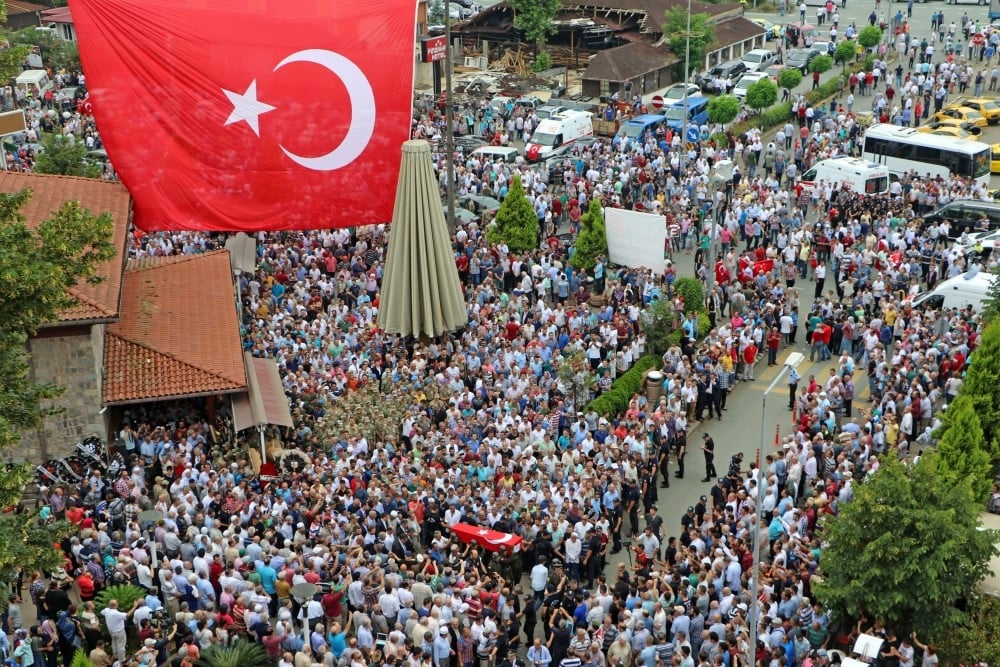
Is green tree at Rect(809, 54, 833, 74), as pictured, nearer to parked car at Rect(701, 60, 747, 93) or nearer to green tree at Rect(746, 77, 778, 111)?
parked car at Rect(701, 60, 747, 93)

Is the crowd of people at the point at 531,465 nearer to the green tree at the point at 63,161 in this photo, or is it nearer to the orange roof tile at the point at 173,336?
the orange roof tile at the point at 173,336

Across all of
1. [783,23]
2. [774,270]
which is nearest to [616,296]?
[774,270]

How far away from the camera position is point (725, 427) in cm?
2847

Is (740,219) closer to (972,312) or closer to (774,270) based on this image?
(774,270)

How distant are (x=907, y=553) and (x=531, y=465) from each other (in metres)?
7.44

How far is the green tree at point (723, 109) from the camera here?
4778 centimetres

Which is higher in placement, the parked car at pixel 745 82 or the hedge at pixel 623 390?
the parked car at pixel 745 82

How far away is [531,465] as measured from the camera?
24.2 m

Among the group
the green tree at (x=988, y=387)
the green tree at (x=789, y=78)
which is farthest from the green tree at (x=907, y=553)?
the green tree at (x=789, y=78)

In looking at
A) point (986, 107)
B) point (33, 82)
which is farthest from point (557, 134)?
point (33, 82)

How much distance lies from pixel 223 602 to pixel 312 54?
1555cm

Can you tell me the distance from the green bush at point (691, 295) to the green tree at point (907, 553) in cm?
1255

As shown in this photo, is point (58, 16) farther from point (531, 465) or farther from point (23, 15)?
point (531, 465)

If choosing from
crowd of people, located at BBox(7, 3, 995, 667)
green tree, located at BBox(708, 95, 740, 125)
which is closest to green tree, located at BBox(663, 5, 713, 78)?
green tree, located at BBox(708, 95, 740, 125)
